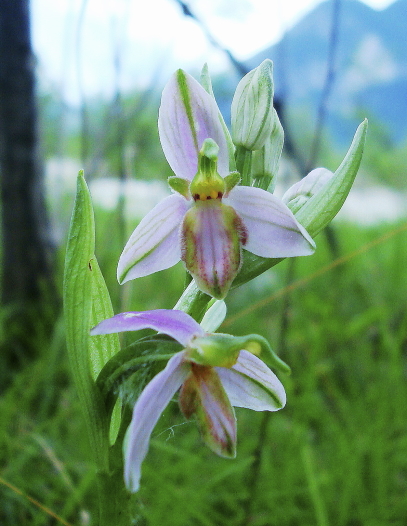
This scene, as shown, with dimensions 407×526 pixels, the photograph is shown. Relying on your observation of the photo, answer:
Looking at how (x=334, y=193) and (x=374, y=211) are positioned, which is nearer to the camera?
(x=334, y=193)

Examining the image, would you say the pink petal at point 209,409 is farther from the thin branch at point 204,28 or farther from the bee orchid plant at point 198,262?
the thin branch at point 204,28

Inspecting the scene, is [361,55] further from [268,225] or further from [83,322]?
[83,322]

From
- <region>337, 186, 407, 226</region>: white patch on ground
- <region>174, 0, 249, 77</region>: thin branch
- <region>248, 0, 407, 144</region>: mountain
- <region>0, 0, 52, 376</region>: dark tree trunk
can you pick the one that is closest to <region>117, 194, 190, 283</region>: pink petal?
<region>174, 0, 249, 77</region>: thin branch

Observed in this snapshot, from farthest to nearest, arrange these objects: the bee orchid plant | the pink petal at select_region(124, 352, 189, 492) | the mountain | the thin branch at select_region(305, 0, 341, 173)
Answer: the mountain → the thin branch at select_region(305, 0, 341, 173) → the bee orchid plant → the pink petal at select_region(124, 352, 189, 492)

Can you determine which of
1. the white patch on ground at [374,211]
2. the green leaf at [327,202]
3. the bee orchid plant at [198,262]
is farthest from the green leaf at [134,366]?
the white patch on ground at [374,211]

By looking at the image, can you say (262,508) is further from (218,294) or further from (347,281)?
(347,281)

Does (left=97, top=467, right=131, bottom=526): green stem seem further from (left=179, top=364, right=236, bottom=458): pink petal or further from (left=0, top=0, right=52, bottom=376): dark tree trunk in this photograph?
(left=0, top=0, right=52, bottom=376): dark tree trunk

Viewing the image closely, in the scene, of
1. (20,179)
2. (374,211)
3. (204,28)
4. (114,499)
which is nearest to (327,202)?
(114,499)

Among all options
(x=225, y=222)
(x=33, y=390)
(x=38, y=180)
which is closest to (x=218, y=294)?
(x=225, y=222)
